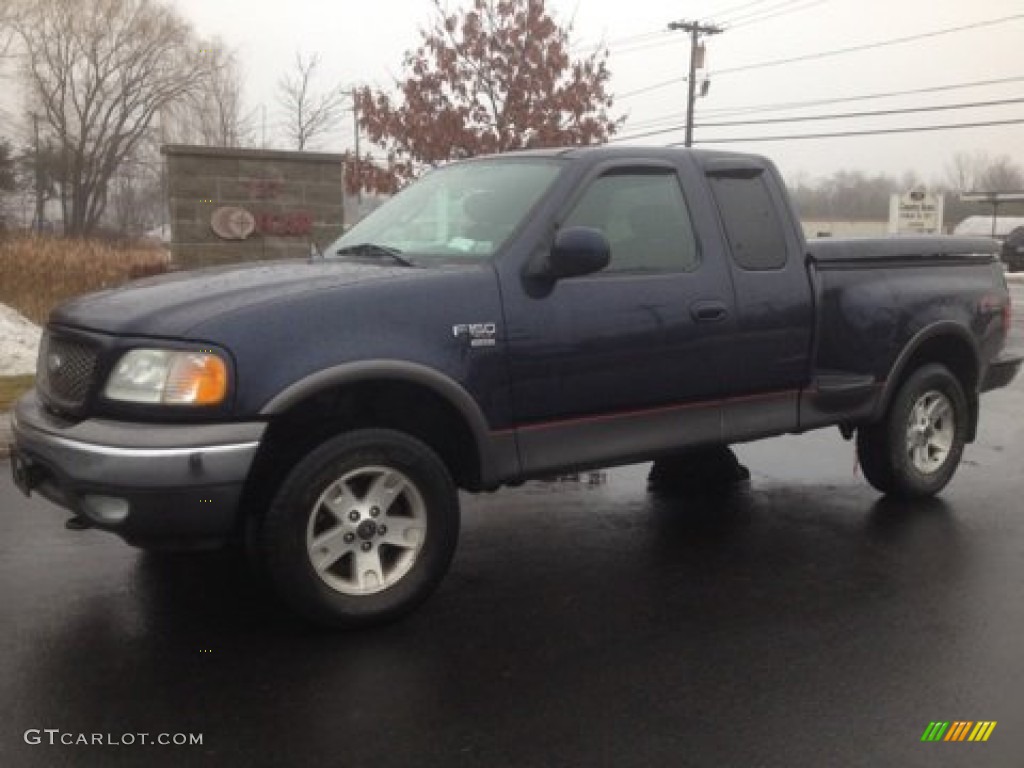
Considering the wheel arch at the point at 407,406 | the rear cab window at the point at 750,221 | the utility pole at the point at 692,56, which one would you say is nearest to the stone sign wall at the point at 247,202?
the rear cab window at the point at 750,221

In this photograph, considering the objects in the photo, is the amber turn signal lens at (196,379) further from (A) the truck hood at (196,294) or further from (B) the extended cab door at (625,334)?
(B) the extended cab door at (625,334)

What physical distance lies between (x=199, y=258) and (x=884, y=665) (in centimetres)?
1099

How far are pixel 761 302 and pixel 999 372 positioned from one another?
7.68ft

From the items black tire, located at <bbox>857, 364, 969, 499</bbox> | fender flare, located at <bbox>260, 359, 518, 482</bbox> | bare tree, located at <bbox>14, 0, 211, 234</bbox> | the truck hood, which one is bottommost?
black tire, located at <bbox>857, 364, 969, 499</bbox>

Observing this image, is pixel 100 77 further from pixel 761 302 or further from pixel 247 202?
pixel 761 302

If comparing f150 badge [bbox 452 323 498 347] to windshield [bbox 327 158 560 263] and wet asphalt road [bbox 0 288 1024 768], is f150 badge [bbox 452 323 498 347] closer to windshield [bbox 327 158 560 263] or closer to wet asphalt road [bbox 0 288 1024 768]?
windshield [bbox 327 158 560 263]

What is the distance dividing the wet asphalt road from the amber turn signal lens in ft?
3.20

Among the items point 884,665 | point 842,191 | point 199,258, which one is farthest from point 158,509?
point 842,191

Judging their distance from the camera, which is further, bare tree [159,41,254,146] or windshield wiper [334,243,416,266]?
bare tree [159,41,254,146]

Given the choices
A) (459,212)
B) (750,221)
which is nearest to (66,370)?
(459,212)

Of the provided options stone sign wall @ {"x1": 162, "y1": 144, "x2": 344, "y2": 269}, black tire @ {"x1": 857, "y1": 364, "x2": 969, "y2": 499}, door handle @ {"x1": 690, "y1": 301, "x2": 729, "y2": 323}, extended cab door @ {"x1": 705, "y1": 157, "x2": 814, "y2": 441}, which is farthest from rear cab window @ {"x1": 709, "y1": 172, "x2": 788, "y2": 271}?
stone sign wall @ {"x1": 162, "y1": 144, "x2": 344, "y2": 269}

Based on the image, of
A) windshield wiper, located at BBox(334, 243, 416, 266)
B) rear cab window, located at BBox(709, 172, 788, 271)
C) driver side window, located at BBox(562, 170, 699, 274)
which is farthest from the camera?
rear cab window, located at BBox(709, 172, 788, 271)

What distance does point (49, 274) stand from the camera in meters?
14.5

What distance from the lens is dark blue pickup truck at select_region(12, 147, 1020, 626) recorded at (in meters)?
3.45
